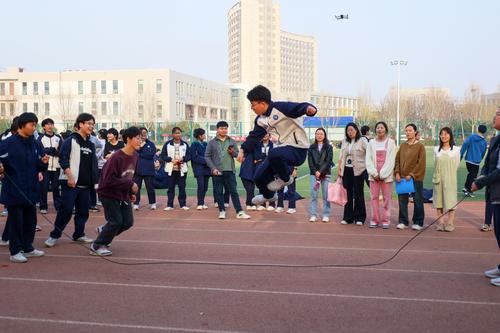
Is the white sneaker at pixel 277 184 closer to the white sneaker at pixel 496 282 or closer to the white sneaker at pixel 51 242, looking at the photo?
the white sneaker at pixel 496 282

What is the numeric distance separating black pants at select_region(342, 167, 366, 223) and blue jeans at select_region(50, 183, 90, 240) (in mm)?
5382

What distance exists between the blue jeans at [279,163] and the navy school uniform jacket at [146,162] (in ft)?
19.4

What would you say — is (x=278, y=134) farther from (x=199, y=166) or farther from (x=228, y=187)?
(x=199, y=166)

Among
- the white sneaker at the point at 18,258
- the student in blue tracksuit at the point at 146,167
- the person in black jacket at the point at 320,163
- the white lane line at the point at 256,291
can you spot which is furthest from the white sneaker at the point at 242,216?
the white lane line at the point at 256,291

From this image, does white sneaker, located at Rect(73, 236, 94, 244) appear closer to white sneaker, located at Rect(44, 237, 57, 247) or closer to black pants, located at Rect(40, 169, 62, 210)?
white sneaker, located at Rect(44, 237, 57, 247)

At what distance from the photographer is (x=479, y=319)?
16.9 ft

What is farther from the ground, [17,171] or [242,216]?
[17,171]

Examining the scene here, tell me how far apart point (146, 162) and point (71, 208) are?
15.7 feet

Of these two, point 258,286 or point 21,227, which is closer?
point 258,286

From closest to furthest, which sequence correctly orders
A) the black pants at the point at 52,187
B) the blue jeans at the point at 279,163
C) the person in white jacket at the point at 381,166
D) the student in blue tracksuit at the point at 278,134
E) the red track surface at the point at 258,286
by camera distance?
the red track surface at the point at 258,286 → the student in blue tracksuit at the point at 278,134 → the blue jeans at the point at 279,163 → the person in white jacket at the point at 381,166 → the black pants at the point at 52,187

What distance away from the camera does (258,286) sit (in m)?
6.24

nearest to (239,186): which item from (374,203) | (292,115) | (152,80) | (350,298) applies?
(374,203)

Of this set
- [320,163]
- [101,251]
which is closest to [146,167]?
[320,163]

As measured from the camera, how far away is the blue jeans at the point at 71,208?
843 cm
